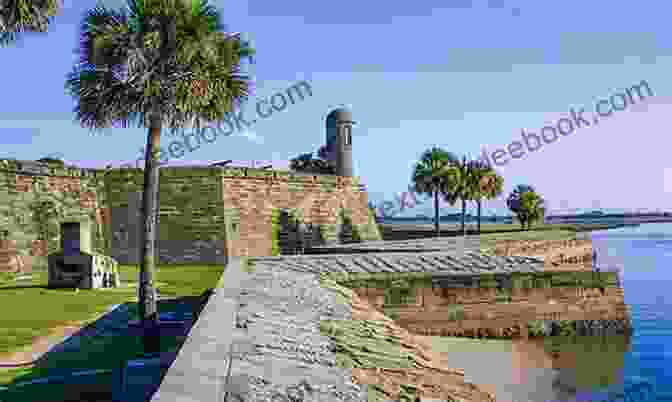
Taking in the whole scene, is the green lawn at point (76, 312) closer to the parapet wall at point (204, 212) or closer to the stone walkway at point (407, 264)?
the stone walkway at point (407, 264)

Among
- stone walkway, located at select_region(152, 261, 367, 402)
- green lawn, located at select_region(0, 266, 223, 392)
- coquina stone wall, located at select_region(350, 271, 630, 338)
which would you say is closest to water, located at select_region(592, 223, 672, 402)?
coquina stone wall, located at select_region(350, 271, 630, 338)

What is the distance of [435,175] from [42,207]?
28733 mm

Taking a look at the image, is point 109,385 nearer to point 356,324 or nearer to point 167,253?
point 356,324

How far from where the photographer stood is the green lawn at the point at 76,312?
8312 millimetres

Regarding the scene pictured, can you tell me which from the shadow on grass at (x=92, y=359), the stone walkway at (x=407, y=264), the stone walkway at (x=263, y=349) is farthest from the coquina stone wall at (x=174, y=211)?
the stone walkway at (x=263, y=349)

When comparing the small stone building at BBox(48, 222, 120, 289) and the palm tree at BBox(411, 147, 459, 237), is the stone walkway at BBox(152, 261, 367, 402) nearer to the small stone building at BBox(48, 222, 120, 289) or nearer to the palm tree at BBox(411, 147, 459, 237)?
the small stone building at BBox(48, 222, 120, 289)

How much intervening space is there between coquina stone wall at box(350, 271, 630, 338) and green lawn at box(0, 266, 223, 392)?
4995 mm

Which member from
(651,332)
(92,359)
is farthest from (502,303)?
→ (92,359)

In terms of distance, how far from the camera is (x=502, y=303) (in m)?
13.1

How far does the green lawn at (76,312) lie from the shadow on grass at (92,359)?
1cm

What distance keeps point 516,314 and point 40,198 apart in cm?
2119

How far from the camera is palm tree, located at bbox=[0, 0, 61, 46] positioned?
11.2 meters

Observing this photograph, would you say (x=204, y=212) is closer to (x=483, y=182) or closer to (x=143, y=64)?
(x=143, y=64)

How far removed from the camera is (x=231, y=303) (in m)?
7.93
